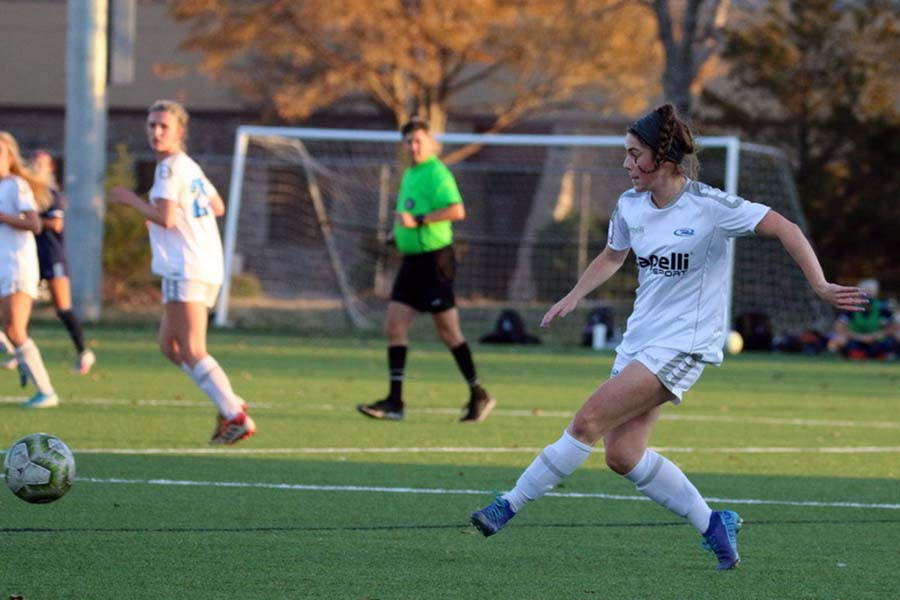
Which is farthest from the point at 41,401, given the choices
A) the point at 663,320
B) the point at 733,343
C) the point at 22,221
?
the point at 733,343

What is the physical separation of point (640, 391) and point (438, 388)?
8.86 m

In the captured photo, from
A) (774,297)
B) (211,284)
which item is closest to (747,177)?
(774,297)

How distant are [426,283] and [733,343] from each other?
10.1 metres

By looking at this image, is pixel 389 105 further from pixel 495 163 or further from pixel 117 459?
pixel 117 459

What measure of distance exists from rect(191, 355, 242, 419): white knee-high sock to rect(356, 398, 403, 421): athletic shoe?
2006mm

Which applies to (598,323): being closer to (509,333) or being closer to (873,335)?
(509,333)

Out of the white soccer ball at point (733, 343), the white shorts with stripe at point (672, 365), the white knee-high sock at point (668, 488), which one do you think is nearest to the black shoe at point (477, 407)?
the white knee-high sock at point (668, 488)

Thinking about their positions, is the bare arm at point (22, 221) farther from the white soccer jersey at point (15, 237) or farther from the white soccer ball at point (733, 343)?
the white soccer ball at point (733, 343)

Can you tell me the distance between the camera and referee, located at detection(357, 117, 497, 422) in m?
12.0

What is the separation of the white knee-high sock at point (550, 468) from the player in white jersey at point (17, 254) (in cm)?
607

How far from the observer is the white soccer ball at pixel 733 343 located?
21.2m

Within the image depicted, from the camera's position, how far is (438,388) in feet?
50.0

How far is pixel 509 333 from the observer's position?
22.3 m

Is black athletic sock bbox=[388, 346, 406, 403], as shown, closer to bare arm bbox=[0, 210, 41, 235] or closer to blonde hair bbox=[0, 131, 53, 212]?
bare arm bbox=[0, 210, 41, 235]
